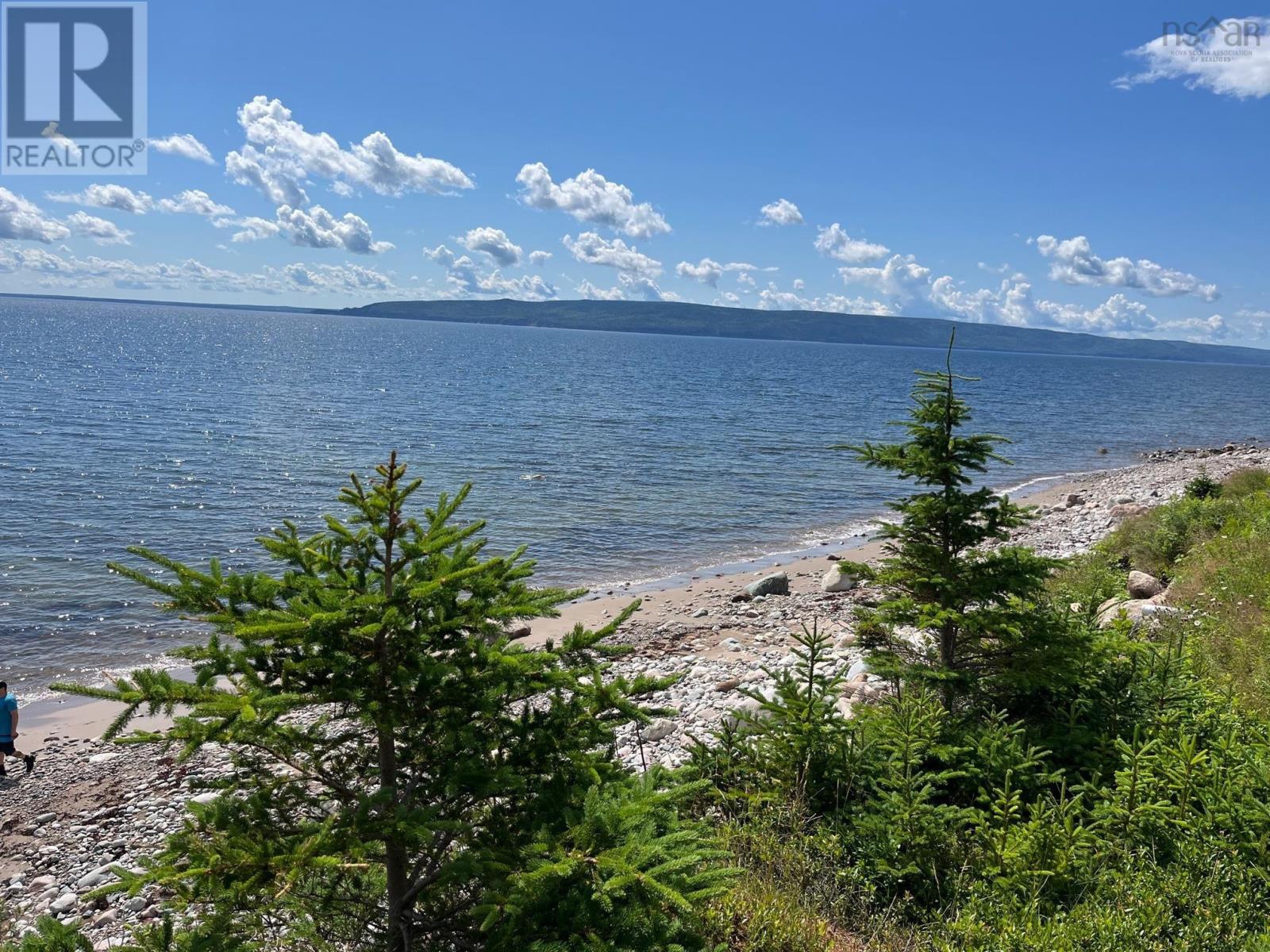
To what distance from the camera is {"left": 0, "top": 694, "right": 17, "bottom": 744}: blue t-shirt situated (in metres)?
11.9

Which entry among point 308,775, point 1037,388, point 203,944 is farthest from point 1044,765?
point 1037,388

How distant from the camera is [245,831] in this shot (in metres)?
4.07

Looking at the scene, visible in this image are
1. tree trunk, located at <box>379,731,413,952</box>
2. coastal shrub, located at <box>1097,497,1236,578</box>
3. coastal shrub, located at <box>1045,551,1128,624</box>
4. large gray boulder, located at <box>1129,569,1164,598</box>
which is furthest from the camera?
coastal shrub, located at <box>1097,497,1236,578</box>

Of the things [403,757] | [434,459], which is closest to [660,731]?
[403,757]

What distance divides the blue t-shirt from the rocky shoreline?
640 mm

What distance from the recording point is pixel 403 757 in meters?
4.59

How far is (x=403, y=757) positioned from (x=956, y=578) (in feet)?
19.4

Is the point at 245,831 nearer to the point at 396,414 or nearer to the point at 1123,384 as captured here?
the point at 396,414

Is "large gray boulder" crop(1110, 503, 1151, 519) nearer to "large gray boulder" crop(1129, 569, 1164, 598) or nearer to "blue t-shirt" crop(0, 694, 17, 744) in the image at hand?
"large gray boulder" crop(1129, 569, 1164, 598)

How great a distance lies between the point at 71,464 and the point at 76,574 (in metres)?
16.4

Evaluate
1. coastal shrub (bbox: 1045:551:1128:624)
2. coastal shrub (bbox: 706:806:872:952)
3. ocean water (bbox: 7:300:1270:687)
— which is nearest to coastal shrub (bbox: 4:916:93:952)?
coastal shrub (bbox: 706:806:872:952)

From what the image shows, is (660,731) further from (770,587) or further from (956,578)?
(770,587)

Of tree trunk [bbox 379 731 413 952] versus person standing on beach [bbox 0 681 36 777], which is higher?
tree trunk [bbox 379 731 413 952]

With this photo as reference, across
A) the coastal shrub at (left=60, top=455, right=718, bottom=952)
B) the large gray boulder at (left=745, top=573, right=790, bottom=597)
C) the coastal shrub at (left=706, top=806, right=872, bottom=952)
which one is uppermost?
the coastal shrub at (left=60, top=455, right=718, bottom=952)
